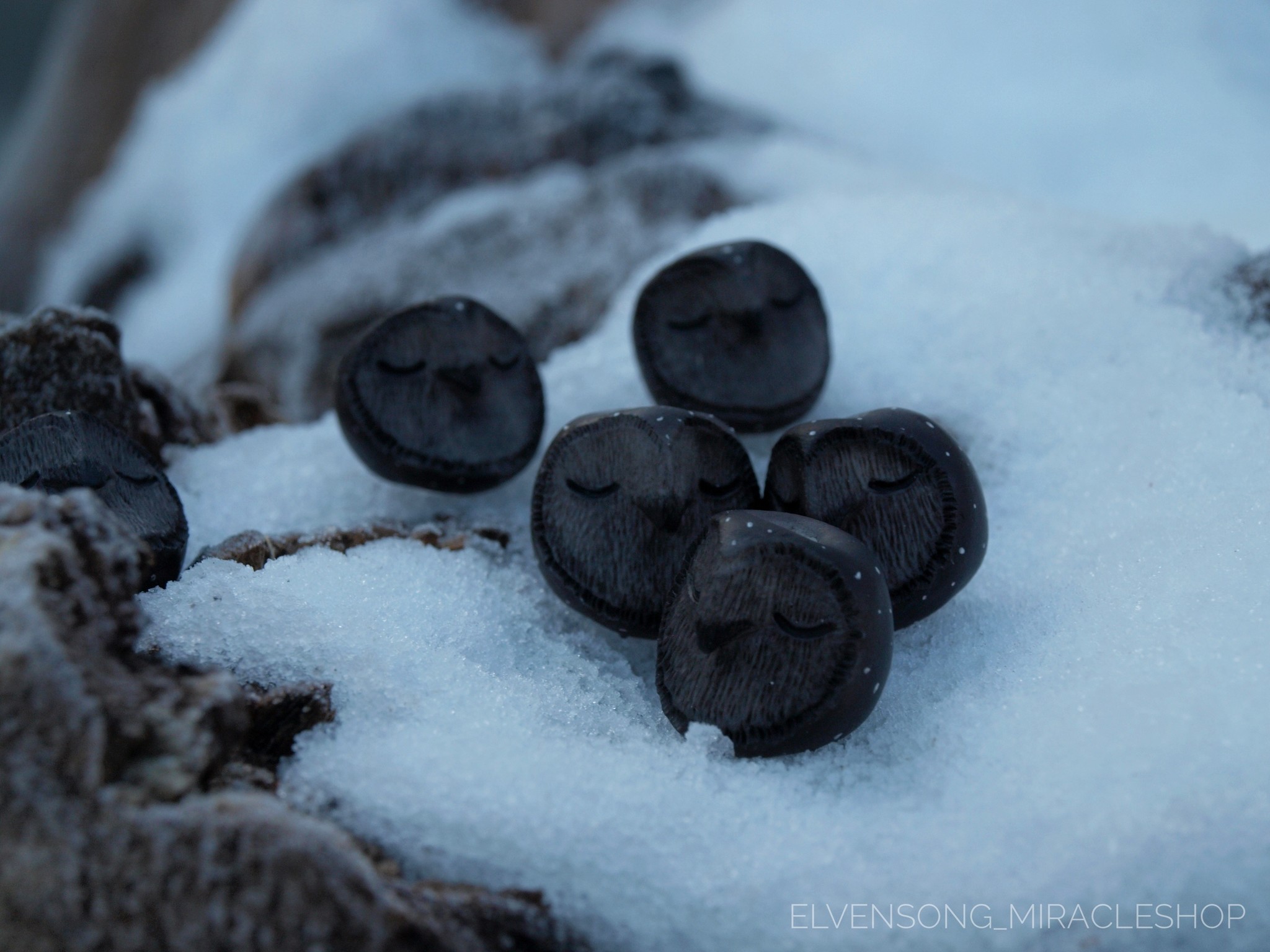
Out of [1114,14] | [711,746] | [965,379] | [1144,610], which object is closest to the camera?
[711,746]

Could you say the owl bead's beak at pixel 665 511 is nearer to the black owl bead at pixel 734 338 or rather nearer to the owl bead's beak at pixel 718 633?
the owl bead's beak at pixel 718 633

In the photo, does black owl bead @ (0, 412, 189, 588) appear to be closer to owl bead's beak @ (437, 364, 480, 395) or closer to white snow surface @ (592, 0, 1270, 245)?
owl bead's beak @ (437, 364, 480, 395)

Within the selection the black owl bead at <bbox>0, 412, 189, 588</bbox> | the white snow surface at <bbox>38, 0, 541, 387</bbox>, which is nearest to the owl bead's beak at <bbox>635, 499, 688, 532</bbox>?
the black owl bead at <bbox>0, 412, 189, 588</bbox>

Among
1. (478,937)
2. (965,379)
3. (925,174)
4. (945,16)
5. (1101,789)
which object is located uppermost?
(945,16)

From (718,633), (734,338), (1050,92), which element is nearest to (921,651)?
(718,633)

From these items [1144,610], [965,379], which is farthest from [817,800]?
[965,379]

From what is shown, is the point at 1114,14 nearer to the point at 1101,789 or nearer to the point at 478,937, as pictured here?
the point at 1101,789
